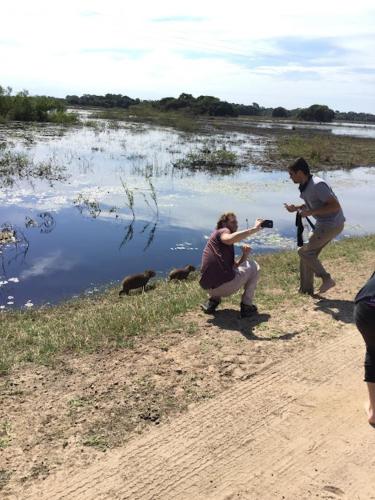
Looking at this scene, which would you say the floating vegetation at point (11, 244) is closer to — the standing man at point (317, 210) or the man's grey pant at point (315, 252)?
the man's grey pant at point (315, 252)

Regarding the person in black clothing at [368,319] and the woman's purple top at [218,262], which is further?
the woman's purple top at [218,262]

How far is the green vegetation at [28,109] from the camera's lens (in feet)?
138

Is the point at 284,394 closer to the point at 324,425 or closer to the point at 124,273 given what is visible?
the point at 324,425

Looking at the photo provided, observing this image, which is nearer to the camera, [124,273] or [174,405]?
[174,405]

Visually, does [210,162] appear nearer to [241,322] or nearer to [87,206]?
[87,206]

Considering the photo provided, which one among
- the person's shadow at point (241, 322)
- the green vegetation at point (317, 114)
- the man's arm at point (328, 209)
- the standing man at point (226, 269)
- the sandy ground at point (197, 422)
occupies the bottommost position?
the sandy ground at point (197, 422)

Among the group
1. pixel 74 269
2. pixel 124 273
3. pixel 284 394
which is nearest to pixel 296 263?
pixel 124 273

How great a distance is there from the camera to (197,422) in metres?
4.00

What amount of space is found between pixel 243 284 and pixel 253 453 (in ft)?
8.98

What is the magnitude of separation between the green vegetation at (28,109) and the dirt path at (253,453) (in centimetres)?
4100

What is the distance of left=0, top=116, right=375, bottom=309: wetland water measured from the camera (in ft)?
33.1

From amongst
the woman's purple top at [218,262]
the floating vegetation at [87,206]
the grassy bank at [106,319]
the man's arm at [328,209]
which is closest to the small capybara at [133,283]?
the grassy bank at [106,319]

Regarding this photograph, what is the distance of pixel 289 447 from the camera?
3705 mm

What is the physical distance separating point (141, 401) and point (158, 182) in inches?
611
